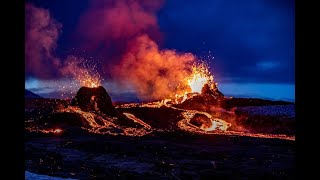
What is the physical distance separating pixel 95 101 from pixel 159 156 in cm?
2103

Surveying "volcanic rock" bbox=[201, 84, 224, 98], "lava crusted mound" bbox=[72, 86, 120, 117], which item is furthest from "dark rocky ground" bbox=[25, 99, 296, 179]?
"volcanic rock" bbox=[201, 84, 224, 98]

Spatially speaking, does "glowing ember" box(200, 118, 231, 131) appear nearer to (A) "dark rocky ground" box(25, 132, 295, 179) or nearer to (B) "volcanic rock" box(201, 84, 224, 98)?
(A) "dark rocky ground" box(25, 132, 295, 179)

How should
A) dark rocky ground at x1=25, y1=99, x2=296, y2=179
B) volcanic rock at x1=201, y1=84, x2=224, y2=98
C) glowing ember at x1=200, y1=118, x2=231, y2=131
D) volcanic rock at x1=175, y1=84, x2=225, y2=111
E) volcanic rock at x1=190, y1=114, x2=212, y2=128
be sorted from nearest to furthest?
dark rocky ground at x1=25, y1=99, x2=296, y2=179 → glowing ember at x1=200, y1=118, x2=231, y2=131 → volcanic rock at x1=190, y1=114, x2=212, y2=128 → volcanic rock at x1=175, y1=84, x2=225, y2=111 → volcanic rock at x1=201, y1=84, x2=224, y2=98

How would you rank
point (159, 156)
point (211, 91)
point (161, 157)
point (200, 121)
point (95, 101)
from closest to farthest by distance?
point (161, 157)
point (159, 156)
point (200, 121)
point (95, 101)
point (211, 91)

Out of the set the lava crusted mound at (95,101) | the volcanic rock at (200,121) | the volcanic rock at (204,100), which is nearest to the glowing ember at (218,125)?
the volcanic rock at (200,121)

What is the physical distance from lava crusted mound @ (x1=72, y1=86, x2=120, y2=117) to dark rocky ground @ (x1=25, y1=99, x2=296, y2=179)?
9.71 metres

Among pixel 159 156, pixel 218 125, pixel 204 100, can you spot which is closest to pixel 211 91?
pixel 204 100

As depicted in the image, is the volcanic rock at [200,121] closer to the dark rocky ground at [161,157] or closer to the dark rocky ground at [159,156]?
the dark rocky ground at [159,156]

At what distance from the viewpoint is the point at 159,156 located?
20.6 m

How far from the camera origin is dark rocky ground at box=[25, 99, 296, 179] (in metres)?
15.7

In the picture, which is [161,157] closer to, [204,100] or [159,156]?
[159,156]
